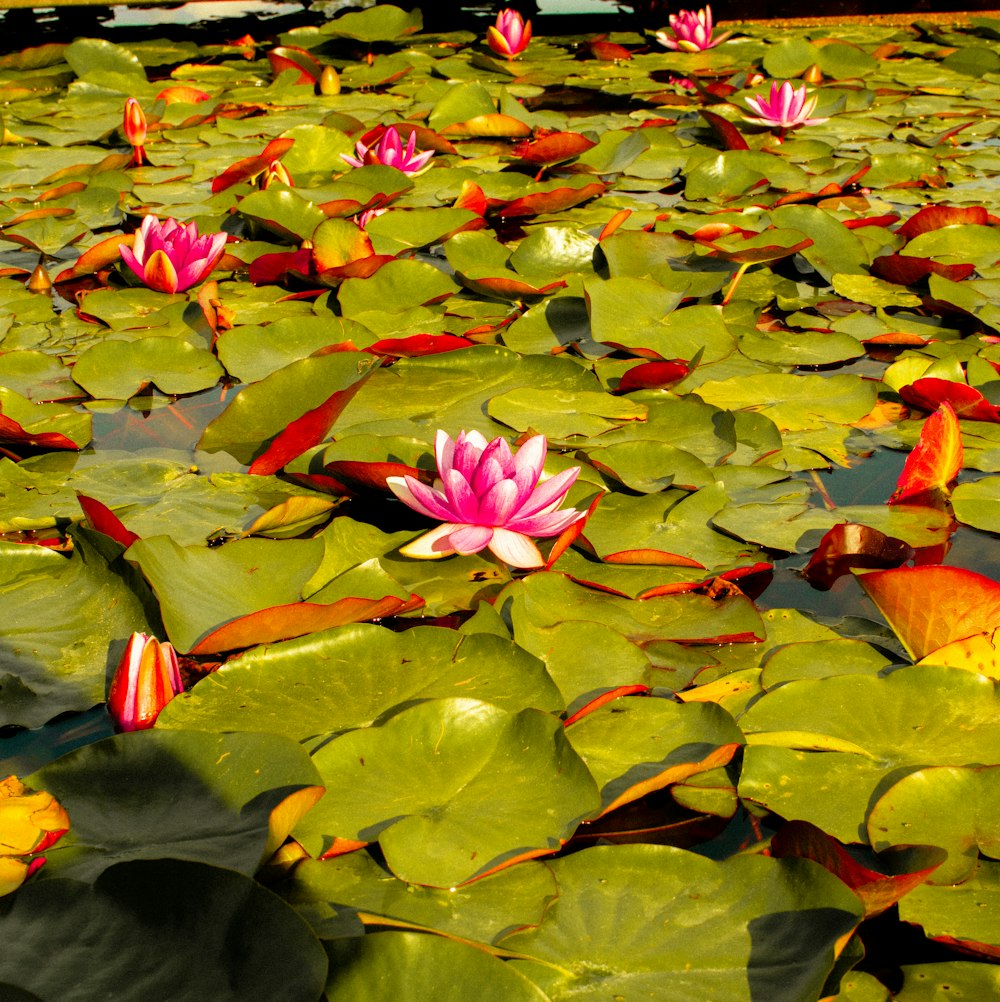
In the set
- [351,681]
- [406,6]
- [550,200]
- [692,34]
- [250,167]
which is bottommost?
[351,681]

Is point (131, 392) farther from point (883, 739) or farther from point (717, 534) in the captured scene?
point (883, 739)

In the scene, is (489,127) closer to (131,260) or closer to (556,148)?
(556,148)

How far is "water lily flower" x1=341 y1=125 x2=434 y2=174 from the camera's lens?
12.0ft

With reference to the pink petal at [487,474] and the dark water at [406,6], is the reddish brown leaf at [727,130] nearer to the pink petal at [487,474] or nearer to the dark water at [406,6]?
the pink petal at [487,474]

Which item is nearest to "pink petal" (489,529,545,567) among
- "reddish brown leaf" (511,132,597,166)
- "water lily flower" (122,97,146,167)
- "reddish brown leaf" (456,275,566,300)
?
"reddish brown leaf" (456,275,566,300)

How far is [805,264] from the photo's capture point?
10.4 ft

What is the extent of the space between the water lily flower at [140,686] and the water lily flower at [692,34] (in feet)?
18.0

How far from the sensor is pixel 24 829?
116cm

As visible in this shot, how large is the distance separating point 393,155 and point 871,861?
3.09m

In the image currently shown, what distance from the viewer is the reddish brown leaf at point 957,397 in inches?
87.5

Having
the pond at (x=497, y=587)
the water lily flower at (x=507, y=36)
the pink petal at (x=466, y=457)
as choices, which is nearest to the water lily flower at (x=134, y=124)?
the pond at (x=497, y=587)

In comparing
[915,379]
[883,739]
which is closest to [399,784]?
[883,739]

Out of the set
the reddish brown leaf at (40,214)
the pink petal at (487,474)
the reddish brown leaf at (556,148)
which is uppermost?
the reddish brown leaf at (556,148)

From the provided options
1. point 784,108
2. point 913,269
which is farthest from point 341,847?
point 784,108
